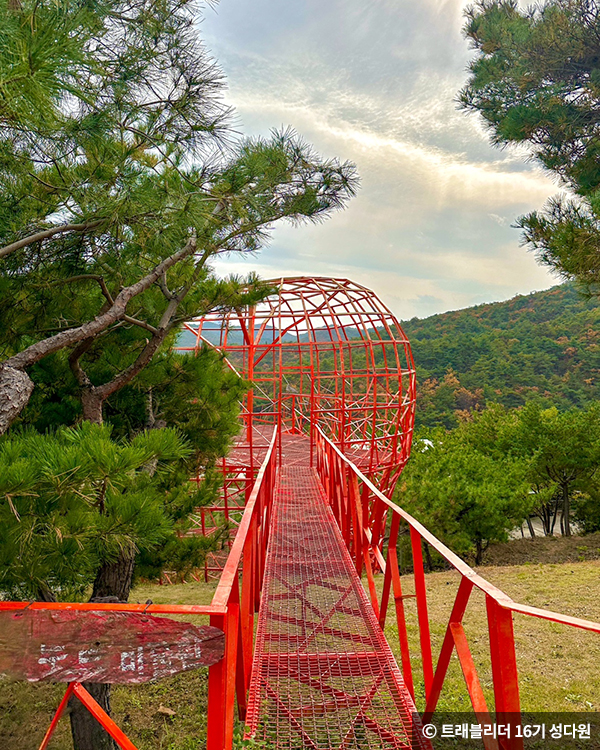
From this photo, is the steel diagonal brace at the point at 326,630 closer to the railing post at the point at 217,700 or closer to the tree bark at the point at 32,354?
the railing post at the point at 217,700

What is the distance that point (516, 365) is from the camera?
2916cm

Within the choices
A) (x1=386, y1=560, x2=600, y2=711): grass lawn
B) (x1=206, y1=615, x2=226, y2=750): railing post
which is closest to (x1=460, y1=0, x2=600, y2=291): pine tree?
(x1=386, y1=560, x2=600, y2=711): grass lawn

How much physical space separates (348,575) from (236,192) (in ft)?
9.81

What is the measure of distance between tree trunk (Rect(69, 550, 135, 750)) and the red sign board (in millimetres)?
2361

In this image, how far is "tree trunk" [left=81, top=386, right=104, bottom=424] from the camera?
3213mm

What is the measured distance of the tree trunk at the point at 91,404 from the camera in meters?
3.21

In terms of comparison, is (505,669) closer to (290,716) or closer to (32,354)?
(290,716)

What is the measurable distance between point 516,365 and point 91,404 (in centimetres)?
3001

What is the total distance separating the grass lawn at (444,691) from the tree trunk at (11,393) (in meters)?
2.98

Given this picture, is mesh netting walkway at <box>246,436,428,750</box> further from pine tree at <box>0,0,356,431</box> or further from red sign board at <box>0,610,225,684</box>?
pine tree at <box>0,0,356,431</box>

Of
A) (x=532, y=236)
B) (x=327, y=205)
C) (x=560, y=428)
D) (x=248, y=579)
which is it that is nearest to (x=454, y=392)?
(x=560, y=428)

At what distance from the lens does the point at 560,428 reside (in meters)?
14.0

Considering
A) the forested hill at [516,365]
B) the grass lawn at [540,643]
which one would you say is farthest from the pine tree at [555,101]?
the forested hill at [516,365]

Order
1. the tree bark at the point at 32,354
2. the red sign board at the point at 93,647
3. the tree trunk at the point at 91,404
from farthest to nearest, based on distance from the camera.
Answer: the tree trunk at the point at 91,404, the tree bark at the point at 32,354, the red sign board at the point at 93,647
